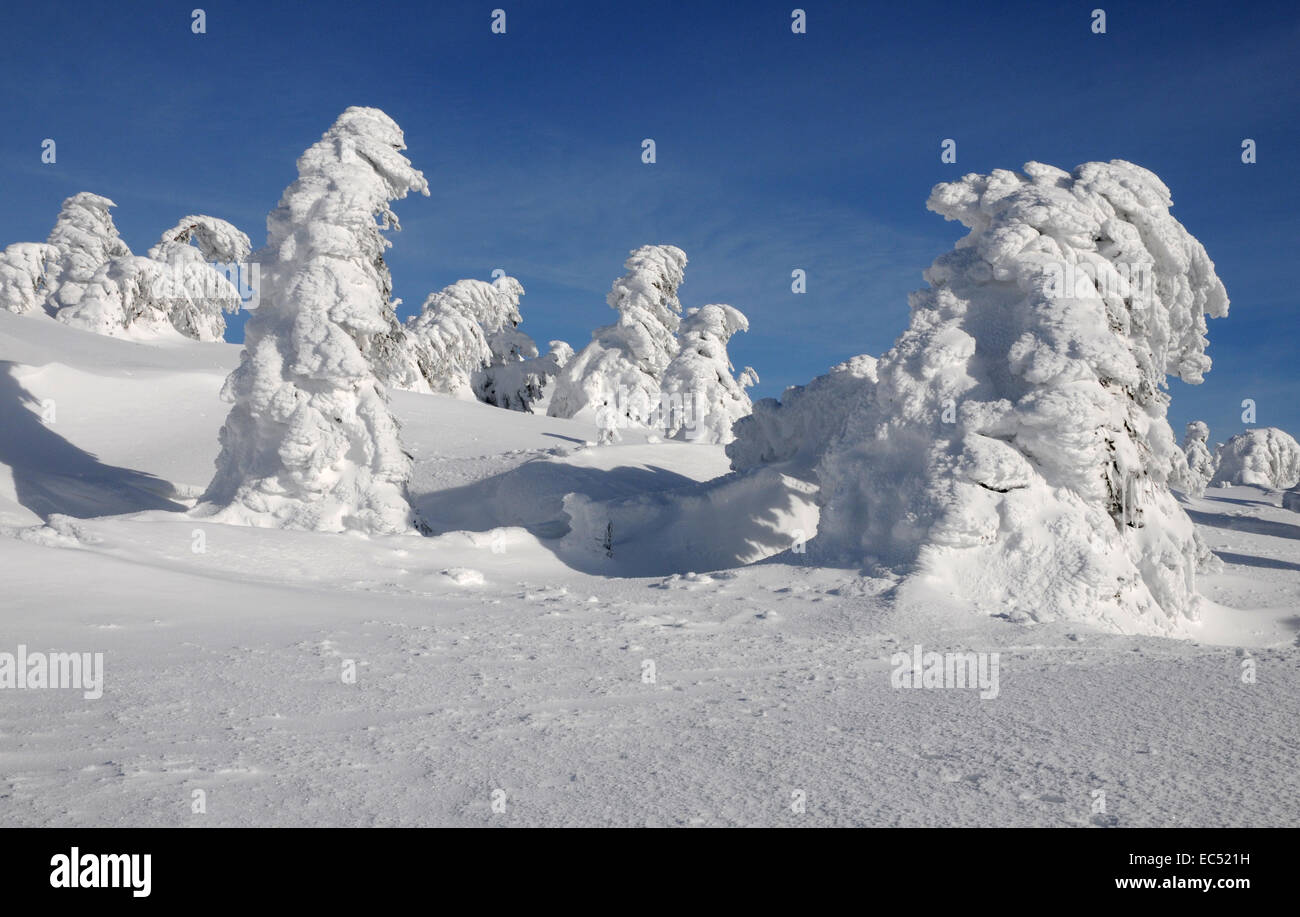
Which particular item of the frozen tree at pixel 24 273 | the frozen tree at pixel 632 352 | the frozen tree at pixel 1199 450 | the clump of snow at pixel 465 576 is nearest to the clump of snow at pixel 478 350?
the frozen tree at pixel 632 352

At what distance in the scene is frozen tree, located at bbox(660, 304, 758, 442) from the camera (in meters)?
30.1

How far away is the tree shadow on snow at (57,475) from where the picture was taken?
16.0m

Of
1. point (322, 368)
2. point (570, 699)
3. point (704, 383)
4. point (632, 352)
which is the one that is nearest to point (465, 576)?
point (570, 699)

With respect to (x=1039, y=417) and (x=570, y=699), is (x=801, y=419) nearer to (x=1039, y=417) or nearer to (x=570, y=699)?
(x=1039, y=417)

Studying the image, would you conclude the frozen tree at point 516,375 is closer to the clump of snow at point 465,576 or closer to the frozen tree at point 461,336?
the frozen tree at point 461,336

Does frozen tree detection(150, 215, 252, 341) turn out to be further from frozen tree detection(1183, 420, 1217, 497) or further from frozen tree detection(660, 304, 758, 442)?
frozen tree detection(1183, 420, 1217, 497)

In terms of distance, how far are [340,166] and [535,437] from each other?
9.98 meters

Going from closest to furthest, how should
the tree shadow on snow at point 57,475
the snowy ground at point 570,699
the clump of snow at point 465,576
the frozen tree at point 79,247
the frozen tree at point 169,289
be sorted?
the snowy ground at point 570,699
the clump of snow at point 465,576
the tree shadow on snow at point 57,475
the frozen tree at point 169,289
the frozen tree at point 79,247

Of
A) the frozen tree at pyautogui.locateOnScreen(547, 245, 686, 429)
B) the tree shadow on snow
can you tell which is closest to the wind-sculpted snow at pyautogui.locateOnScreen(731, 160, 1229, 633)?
the tree shadow on snow

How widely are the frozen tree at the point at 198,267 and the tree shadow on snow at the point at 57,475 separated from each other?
61.0 feet

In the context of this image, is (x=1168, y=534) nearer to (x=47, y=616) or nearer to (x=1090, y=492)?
(x=1090, y=492)

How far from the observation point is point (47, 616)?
22.9 feet

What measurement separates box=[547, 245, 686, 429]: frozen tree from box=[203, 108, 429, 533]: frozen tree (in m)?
18.3

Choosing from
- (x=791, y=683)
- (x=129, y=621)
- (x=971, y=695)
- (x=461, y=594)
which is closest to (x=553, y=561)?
(x=461, y=594)
